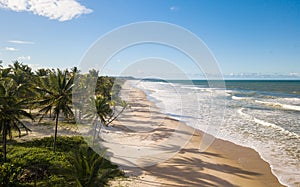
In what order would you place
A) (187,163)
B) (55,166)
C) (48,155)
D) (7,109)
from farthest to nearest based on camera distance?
(187,163) < (48,155) < (7,109) < (55,166)

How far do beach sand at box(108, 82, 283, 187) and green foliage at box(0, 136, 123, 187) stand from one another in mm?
1741

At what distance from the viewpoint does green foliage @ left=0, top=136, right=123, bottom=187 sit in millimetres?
8352

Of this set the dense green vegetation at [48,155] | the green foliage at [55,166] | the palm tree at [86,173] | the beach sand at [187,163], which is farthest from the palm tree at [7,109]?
the palm tree at [86,173]

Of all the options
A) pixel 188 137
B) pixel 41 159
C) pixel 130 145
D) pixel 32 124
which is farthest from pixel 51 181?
pixel 32 124

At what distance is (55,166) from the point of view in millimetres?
11148

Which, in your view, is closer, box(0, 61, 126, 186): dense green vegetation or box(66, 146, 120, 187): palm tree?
box(66, 146, 120, 187): palm tree

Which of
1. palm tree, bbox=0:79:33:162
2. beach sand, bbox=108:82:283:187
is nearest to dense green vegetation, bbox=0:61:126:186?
palm tree, bbox=0:79:33:162

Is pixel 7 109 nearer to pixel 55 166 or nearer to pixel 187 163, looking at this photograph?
pixel 55 166

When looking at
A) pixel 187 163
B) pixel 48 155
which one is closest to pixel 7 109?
pixel 48 155

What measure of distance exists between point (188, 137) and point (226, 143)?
390 cm

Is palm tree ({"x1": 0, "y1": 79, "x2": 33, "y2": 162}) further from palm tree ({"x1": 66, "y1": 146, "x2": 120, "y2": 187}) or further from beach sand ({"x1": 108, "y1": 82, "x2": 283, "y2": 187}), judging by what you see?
palm tree ({"x1": 66, "y1": 146, "x2": 120, "y2": 187})

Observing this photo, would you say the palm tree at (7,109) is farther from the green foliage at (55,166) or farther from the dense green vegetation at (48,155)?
the green foliage at (55,166)

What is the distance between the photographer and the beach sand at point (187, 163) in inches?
509

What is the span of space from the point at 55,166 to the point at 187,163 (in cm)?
868
